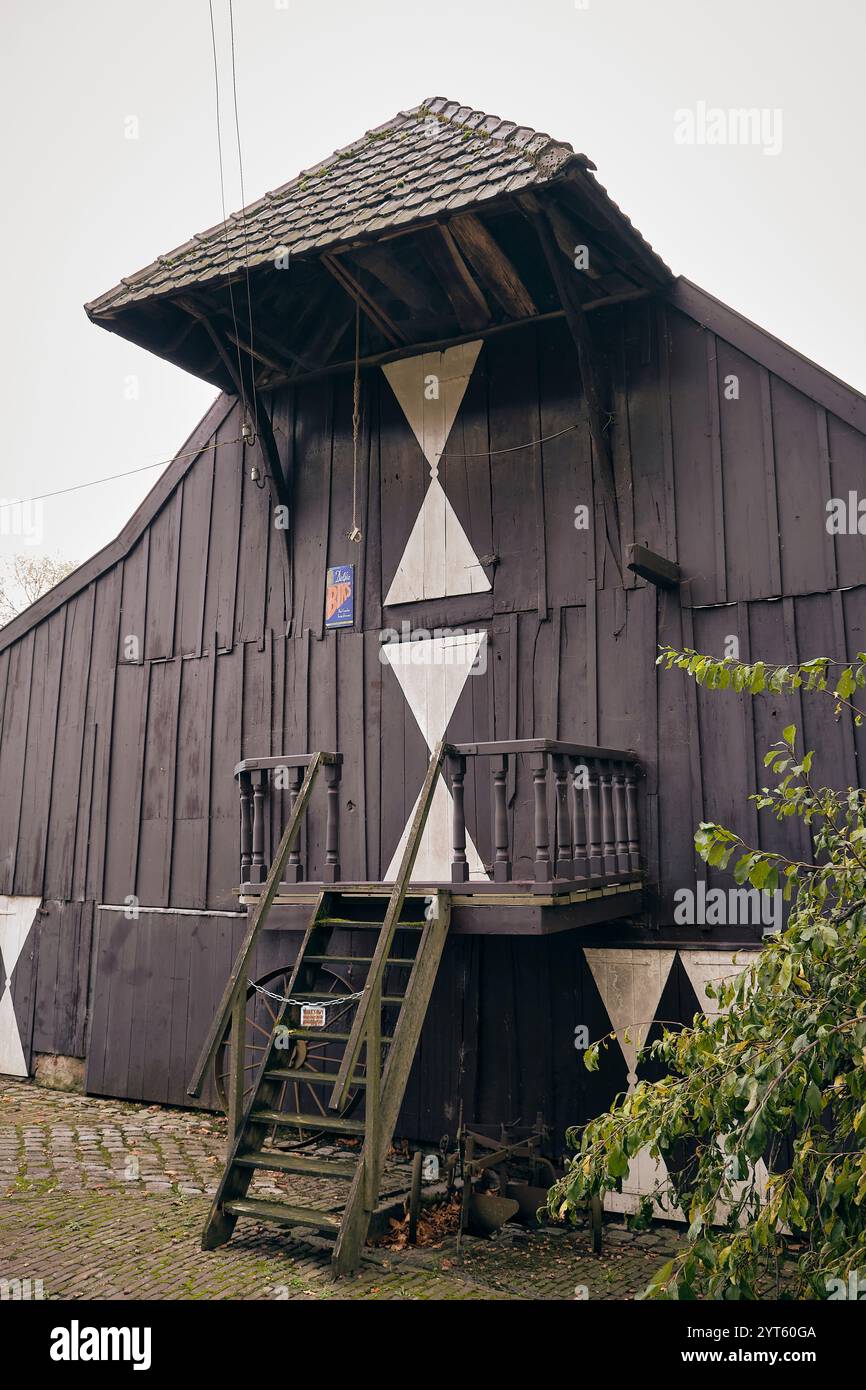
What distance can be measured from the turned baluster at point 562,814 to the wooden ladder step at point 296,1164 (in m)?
2.01

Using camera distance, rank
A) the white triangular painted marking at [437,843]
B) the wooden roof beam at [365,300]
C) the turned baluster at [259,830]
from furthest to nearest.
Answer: the white triangular painted marking at [437,843] < the wooden roof beam at [365,300] < the turned baluster at [259,830]

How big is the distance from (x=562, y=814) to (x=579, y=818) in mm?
645

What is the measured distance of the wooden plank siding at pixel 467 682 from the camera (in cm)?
679

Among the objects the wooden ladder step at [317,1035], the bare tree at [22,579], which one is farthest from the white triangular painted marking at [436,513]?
the bare tree at [22,579]

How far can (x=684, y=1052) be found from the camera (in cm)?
370

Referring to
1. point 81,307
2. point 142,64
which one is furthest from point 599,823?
point 142,64

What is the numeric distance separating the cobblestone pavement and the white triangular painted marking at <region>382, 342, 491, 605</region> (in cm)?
A: 431

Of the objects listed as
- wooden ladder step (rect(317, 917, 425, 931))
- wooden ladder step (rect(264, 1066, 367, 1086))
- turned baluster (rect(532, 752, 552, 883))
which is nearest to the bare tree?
wooden ladder step (rect(317, 917, 425, 931))

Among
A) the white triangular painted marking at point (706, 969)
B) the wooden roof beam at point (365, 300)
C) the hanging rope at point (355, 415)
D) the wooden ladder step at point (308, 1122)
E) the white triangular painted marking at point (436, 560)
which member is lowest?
the wooden ladder step at point (308, 1122)

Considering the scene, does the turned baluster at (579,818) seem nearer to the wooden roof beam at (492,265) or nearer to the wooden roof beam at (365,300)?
the wooden roof beam at (492,265)

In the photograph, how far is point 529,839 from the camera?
736 centimetres
